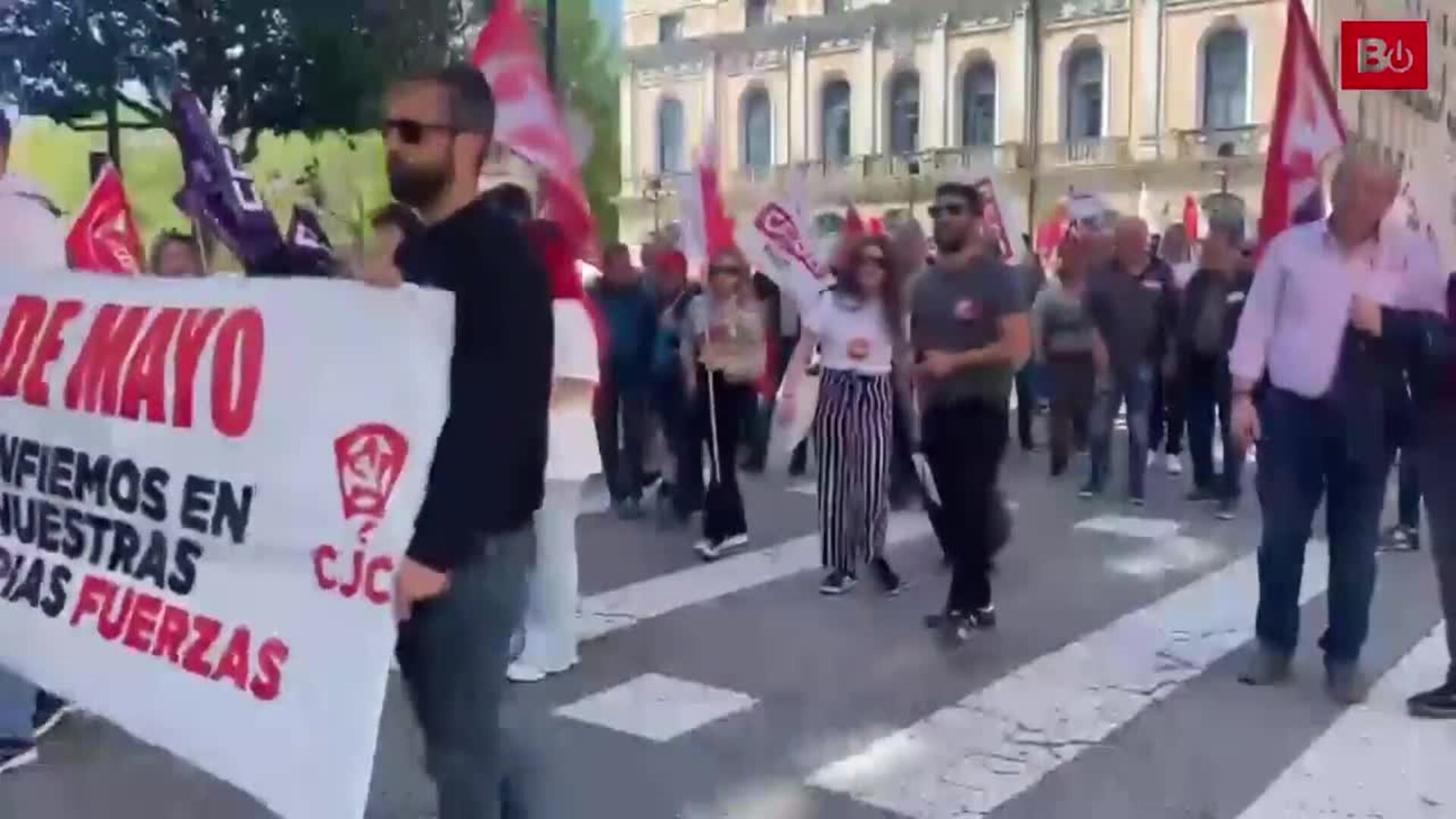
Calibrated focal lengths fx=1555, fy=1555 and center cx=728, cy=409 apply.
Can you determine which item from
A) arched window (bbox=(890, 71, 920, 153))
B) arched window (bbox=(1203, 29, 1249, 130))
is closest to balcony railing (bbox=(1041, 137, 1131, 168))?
arched window (bbox=(1203, 29, 1249, 130))

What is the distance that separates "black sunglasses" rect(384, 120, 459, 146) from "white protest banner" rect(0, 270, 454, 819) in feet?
1.00

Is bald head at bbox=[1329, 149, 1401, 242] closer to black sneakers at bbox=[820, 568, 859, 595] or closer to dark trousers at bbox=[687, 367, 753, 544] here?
black sneakers at bbox=[820, 568, 859, 595]

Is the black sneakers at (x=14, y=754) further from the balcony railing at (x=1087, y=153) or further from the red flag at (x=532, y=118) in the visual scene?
the balcony railing at (x=1087, y=153)

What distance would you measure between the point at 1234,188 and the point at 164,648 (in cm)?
3600

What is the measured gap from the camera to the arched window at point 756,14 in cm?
4044

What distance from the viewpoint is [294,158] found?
9.00 m

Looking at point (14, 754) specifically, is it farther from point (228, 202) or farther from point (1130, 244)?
point (1130, 244)

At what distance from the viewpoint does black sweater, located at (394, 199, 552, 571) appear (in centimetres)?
285

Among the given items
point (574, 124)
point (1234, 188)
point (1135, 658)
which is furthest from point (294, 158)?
point (1234, 188)

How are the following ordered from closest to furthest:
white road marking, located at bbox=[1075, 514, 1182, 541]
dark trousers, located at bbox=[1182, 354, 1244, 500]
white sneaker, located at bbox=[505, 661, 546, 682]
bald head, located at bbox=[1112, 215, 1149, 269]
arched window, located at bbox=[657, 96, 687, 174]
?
white sneaker, located at bbox=[505, 661, 546, 682] < white road marking, located at bbox=[1075, 514, 1182, 541] < dark trousers, located at bbox=[1182, 354, 1244, 500] < bald head, located at bbox=[1112, 215, 1149, 269] < arched window, located at bbox=[657, 96, 687, 174]

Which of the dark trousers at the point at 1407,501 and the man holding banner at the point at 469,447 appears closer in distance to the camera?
the man holding banner at the point at 469,447

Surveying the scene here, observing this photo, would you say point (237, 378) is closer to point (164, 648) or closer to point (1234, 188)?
point (164, 648)

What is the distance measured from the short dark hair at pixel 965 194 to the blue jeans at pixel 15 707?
12.4 ft

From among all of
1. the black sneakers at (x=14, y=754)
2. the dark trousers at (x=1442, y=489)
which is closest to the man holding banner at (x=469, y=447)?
the black sneakers at (x=14, y=754)
